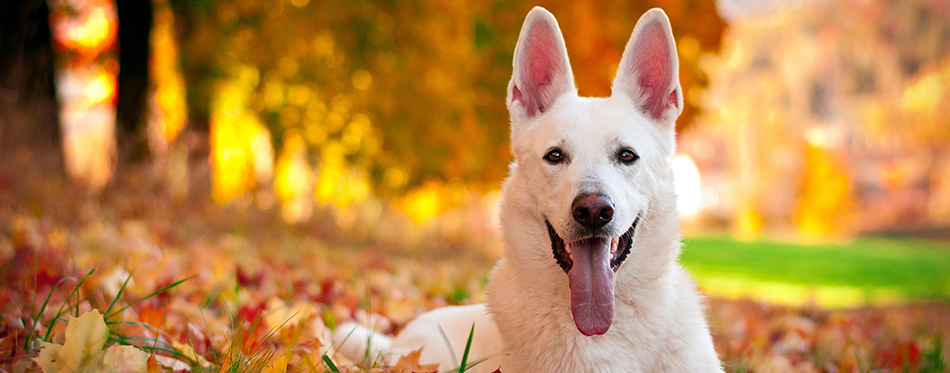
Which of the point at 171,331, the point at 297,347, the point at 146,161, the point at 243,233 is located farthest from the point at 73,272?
the point at 146,161

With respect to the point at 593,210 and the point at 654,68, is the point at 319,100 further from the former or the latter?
the point at 593,210

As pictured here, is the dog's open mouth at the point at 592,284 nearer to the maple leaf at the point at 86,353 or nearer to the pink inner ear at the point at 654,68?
the pink inner ear at the point at 654,68

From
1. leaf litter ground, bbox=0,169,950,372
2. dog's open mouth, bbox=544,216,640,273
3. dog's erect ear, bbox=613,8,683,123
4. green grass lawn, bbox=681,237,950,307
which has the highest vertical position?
dog's erect ear, bbox=613,8,683,123

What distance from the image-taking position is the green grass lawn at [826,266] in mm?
17391

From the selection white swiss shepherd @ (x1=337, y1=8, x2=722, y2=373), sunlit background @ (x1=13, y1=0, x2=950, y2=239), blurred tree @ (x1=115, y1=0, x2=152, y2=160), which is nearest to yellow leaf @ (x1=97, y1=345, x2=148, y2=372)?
white swiss shepherd @ (x1=337, y1=8, x2=722, y2=373)

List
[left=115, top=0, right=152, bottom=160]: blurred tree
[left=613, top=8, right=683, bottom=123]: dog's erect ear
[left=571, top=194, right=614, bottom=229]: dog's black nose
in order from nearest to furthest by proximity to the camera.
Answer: [left=571, top=194, right=614, bottom=229]: dog's black nose → [left=613, top=8, right=683, bottom=123]: dog's erect ear → [left=115, top=0, right=152, bottom=160]: blurred tree

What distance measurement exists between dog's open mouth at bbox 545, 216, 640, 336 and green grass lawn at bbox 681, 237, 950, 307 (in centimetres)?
1397

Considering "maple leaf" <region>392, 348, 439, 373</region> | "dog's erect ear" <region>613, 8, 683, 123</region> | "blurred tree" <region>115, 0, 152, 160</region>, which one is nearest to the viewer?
"maple leaf" <region>392, 348, 439, 373</region>

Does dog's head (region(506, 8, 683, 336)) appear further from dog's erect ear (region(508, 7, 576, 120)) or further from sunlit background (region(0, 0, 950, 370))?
sunlit background (region(0, 0, 950, 370))

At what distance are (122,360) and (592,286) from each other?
60.1 inches

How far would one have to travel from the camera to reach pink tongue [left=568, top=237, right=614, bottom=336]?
A: 2.13 metres

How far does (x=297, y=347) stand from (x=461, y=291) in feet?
8.19

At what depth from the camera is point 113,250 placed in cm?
449

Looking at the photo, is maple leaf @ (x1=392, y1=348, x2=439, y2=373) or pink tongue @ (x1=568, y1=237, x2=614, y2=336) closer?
pink tongue @ (x1=568, y1=237, x2=614, y2=336)
